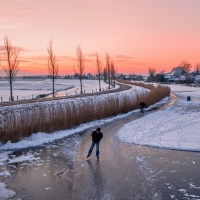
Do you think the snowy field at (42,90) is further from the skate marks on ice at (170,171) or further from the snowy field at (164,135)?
the skate marks on ice at (170,171)

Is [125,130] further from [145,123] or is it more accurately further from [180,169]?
[180,169]

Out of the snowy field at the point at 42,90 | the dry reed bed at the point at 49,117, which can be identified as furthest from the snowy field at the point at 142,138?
the snowy field at the point at 42,90

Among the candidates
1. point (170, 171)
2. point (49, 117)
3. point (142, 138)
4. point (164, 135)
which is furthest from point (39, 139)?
point (170, 171)

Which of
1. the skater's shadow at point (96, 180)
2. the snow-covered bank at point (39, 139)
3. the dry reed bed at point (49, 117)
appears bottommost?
the snow-covered bank at point (39, 139)

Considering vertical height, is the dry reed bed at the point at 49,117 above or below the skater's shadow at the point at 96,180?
above

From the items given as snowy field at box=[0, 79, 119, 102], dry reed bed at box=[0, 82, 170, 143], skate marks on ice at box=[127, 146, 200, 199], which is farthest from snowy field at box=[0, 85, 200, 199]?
snowy field at box=[0, 79, 119, 102]

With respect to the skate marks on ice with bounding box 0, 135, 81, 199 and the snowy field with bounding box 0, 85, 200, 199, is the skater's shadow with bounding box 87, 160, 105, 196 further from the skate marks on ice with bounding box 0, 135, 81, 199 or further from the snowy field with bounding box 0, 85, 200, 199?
the snowy field with bounding box 0, 85, 200, 199

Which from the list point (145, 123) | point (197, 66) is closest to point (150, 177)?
point (145, 123)

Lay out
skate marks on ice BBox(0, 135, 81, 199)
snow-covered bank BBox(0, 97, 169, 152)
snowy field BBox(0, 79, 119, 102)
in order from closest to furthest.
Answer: skate marks on ice BBox(0, 135, 81, 199)
snow-covered bank BBox(0, 97, 169, 152)
snowy field BBox(0, 79, 119, 102)

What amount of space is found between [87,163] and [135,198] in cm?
343

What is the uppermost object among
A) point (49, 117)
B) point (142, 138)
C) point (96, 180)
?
point (49, 117)

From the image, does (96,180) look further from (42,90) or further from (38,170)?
(42,90)

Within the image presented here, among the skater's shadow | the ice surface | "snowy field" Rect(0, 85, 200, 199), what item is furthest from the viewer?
"snowy field" Rect(0, 85, 200, 199)

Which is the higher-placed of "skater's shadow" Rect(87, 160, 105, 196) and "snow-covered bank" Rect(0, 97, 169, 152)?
"skater's shadow" Rect(87, 160, 105, 196)
